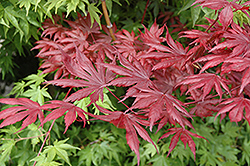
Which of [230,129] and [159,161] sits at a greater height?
[159,161]

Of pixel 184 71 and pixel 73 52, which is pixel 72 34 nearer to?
pixel 73 52

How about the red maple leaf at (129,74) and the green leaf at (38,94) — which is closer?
the red maple leaf at (129,74)

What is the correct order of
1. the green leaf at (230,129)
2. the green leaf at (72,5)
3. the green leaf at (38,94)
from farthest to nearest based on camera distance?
the green leaf at (230,129) → the green leaf at (38,94) → the green leaf at (72,5)

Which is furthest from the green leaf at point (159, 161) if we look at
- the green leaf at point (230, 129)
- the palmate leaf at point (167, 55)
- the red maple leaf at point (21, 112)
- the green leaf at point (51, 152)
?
the red maple leaf at point (21, 112)

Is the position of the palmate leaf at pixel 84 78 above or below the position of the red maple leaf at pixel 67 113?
above

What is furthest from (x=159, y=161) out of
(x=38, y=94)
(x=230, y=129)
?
(x=38, y=94)

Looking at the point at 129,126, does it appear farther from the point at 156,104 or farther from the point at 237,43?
the point at 237,43

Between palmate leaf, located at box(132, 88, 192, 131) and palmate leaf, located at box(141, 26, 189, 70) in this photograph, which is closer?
palmate leaf, located at box(132, 88, 192, 131)

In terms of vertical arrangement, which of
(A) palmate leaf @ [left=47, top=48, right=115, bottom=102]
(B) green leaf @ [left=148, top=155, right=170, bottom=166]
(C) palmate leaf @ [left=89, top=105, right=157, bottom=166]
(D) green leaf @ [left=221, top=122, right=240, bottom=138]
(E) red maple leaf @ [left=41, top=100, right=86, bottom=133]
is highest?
(A) palmate leaf @ [left=47, top=48, right=115, bottom=102]

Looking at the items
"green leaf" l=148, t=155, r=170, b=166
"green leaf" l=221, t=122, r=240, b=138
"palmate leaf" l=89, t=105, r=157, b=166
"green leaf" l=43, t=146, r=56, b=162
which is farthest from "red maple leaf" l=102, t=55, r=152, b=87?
"green leaf" l=221, t=122, r=240, b=138

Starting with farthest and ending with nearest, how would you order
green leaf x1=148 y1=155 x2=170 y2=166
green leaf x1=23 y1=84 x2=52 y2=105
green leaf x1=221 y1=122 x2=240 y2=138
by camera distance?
1. green leaf x1=221 y1=122 x2=240 y2=138
2. green leaf x1=148 y1=155 x2=170 y2=166
3. green leaf x1=23 y1=84 x2=52 y2=105

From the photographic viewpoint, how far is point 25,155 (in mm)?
1514

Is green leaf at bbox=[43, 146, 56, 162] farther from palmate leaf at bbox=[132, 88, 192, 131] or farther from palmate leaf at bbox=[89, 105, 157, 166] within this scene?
palmate leaf at bbox=[132, 88, 192, 131]

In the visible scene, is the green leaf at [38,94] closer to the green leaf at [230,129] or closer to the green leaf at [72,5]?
the green leaf at [72,5]
